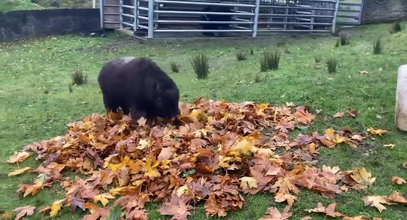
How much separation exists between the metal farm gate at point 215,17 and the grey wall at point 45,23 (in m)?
0.46

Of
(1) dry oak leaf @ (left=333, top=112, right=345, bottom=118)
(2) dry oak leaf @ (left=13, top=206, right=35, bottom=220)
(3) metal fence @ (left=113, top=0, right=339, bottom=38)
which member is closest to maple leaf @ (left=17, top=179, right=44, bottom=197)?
(2) dry oak leaf @ (left=13, top=206, right=35, bottom=220)

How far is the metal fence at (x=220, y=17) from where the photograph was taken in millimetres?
13234

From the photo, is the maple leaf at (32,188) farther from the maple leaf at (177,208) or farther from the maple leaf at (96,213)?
the maple leaf at (177,208)

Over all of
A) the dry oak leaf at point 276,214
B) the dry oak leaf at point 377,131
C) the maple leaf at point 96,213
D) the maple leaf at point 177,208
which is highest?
the dry oak leaf at point 377,131

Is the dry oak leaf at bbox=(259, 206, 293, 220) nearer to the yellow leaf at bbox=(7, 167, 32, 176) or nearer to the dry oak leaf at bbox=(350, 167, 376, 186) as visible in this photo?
the dry oak leaf at bbox=(350, 167, 376, 186)

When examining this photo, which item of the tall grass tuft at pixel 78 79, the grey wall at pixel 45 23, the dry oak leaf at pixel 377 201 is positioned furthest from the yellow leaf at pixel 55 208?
the grey wall at pixel 45 23

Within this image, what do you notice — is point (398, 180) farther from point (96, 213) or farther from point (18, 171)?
point (18, 171)

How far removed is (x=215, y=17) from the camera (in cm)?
1476

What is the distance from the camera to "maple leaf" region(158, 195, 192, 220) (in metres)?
3.58

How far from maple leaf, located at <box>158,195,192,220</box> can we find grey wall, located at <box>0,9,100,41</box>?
11481mm

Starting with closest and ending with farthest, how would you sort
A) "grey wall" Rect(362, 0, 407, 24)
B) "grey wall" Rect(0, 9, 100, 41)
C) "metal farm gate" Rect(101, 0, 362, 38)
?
"metal farm gate" Rect(101, 0, 362, 38), "grey wall" Rect(0, 9, 100, 41), "grey wall" Rect(362, 0, 407, 24)

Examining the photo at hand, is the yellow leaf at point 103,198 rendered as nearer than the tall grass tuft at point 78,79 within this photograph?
Yes

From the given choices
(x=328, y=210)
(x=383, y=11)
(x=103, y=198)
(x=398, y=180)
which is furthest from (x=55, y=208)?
(x=383, y=11)

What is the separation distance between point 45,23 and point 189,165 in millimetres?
11440
